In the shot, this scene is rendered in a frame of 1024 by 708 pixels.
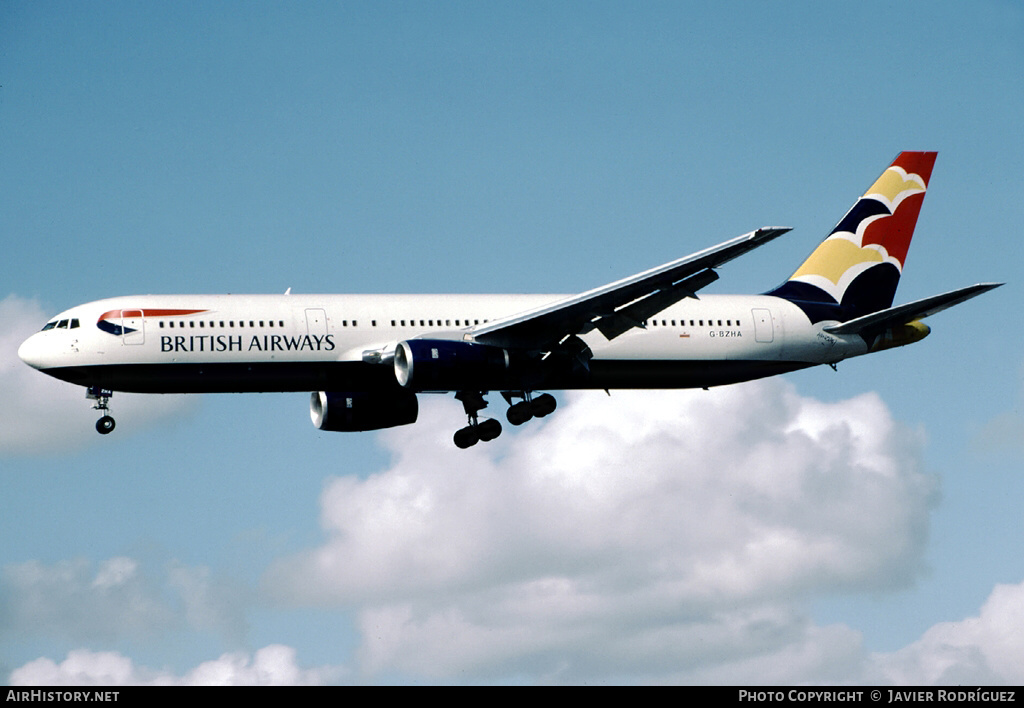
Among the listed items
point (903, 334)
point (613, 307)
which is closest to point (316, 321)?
point (613, 307)

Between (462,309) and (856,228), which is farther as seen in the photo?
(856,228)

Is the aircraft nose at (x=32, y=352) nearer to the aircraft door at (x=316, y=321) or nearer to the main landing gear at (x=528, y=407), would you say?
the aircraft door at (x=316, y=321)

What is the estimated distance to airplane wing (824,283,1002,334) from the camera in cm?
5181

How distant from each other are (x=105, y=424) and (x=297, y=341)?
7163 mm

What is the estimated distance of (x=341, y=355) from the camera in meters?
52.7

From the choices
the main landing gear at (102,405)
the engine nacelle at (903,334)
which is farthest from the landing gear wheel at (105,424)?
the engine nacelle at (903,334)

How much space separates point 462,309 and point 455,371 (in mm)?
3955

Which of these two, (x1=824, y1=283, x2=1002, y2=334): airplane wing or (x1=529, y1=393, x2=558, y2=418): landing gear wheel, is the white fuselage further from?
(x1=824, y1=283, x2=1002, y2=334): airplane wing

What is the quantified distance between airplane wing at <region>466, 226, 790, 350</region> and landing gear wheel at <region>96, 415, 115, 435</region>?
41.2 ft

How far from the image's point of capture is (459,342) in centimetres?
5181

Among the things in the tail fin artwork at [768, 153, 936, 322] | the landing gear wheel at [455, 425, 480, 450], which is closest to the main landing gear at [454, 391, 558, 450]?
the landing gear wheel at [455, 425, 480, 450]
